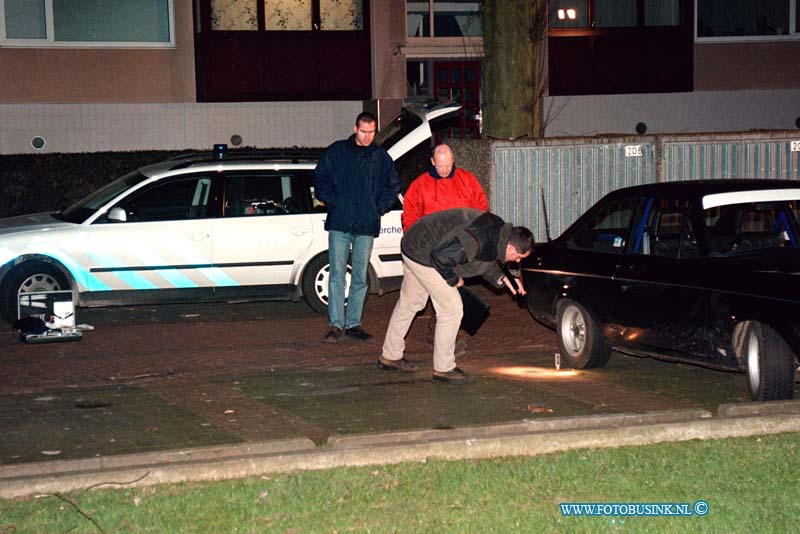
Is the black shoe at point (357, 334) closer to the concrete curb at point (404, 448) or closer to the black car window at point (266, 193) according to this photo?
the black car window at point (266, 193)

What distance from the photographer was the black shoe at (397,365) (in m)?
9.57

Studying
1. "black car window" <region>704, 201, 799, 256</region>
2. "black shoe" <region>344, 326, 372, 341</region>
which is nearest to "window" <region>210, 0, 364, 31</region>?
"black shoe" <region>344, 326, 372, 341</region>

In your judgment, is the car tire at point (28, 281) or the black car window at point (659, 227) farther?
the car tire at point (28, 281)

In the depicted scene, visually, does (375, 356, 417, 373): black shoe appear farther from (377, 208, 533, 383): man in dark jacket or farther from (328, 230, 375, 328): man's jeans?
(328, 230, 375, 328): man's jeans

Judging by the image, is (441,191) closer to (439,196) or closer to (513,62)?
(439,196)

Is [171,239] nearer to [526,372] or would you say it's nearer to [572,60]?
[526,372]

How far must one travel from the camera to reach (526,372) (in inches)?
380

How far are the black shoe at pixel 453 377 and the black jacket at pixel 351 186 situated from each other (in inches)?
82.8

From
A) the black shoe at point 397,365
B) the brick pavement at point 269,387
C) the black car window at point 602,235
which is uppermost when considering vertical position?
the black car window at point 602,235

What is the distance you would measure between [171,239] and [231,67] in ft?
32.2

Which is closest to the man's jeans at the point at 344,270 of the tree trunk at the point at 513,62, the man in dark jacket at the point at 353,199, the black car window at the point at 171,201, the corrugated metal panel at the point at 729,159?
the man in dark jacket at the point at 353,199

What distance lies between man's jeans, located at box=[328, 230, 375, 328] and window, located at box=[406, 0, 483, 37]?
12990mm

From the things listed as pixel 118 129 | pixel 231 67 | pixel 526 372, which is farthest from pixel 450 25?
pixel 526 372

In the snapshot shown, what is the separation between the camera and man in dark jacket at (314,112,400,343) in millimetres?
10766
